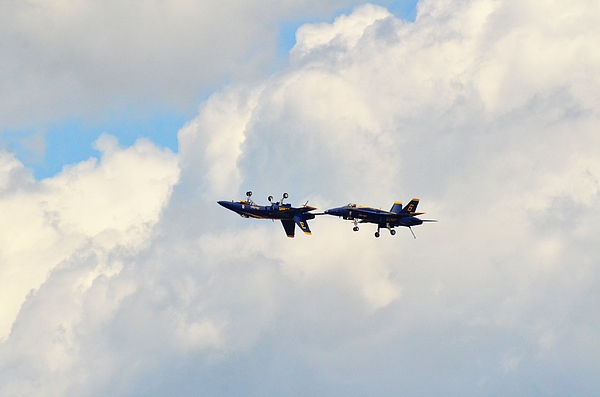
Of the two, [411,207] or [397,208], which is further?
[397,208]

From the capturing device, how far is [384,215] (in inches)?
7726

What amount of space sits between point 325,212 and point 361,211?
26.6 ft

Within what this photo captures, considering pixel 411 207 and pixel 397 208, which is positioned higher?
pixel 397 208

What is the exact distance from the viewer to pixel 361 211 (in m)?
196

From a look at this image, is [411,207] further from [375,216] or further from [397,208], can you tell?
[375,216]

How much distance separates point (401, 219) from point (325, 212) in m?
16.2

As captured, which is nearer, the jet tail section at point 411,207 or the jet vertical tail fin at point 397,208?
the jet tail section at point 411,207

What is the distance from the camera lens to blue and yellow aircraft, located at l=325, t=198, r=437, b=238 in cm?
19588

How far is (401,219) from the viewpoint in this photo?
19725 centimetres

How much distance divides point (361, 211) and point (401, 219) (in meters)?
8.94

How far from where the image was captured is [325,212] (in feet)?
652

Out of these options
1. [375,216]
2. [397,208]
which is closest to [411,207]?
Answer: [397,208]

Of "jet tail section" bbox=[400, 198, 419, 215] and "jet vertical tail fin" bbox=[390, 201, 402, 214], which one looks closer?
"jet tail section" bbox=[400, 198, 419, 215]

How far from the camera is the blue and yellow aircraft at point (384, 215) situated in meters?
196
